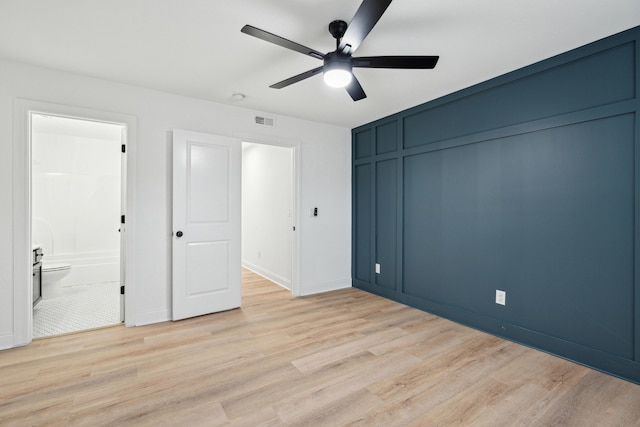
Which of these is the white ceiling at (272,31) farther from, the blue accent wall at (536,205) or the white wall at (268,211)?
the white wall at (268,211)

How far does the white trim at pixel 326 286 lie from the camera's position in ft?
13.8

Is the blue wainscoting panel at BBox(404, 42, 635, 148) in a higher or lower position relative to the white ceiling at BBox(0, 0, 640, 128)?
lower

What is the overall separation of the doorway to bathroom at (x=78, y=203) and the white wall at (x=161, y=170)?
5.55 feet

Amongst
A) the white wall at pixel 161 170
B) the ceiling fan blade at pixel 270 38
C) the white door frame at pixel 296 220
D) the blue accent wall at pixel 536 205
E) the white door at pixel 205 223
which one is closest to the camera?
the ceiling fan blade at pixel 270 38

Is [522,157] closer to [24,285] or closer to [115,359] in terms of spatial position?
[115,359]

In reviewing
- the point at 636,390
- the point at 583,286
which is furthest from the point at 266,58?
the point at 636,390

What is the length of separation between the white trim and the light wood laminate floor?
1.13 m

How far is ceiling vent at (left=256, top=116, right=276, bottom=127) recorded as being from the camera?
149 inches

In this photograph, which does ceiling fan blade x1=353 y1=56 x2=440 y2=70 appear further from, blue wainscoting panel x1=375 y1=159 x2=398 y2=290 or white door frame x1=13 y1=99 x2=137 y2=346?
white door frame x1=13 y1=99 x2=137 y2=346

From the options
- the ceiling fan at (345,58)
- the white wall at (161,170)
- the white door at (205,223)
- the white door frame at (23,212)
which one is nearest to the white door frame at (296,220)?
the white wall at (161,170)

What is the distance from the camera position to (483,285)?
2971 mm

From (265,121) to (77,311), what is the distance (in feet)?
10.3

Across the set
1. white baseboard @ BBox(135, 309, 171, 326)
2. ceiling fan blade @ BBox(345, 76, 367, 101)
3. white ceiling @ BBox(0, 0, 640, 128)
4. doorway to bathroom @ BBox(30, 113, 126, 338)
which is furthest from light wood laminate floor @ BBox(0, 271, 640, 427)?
white ceiling @ BBox(0, 0, 640, 128)

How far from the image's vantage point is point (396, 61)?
194 centimetres
